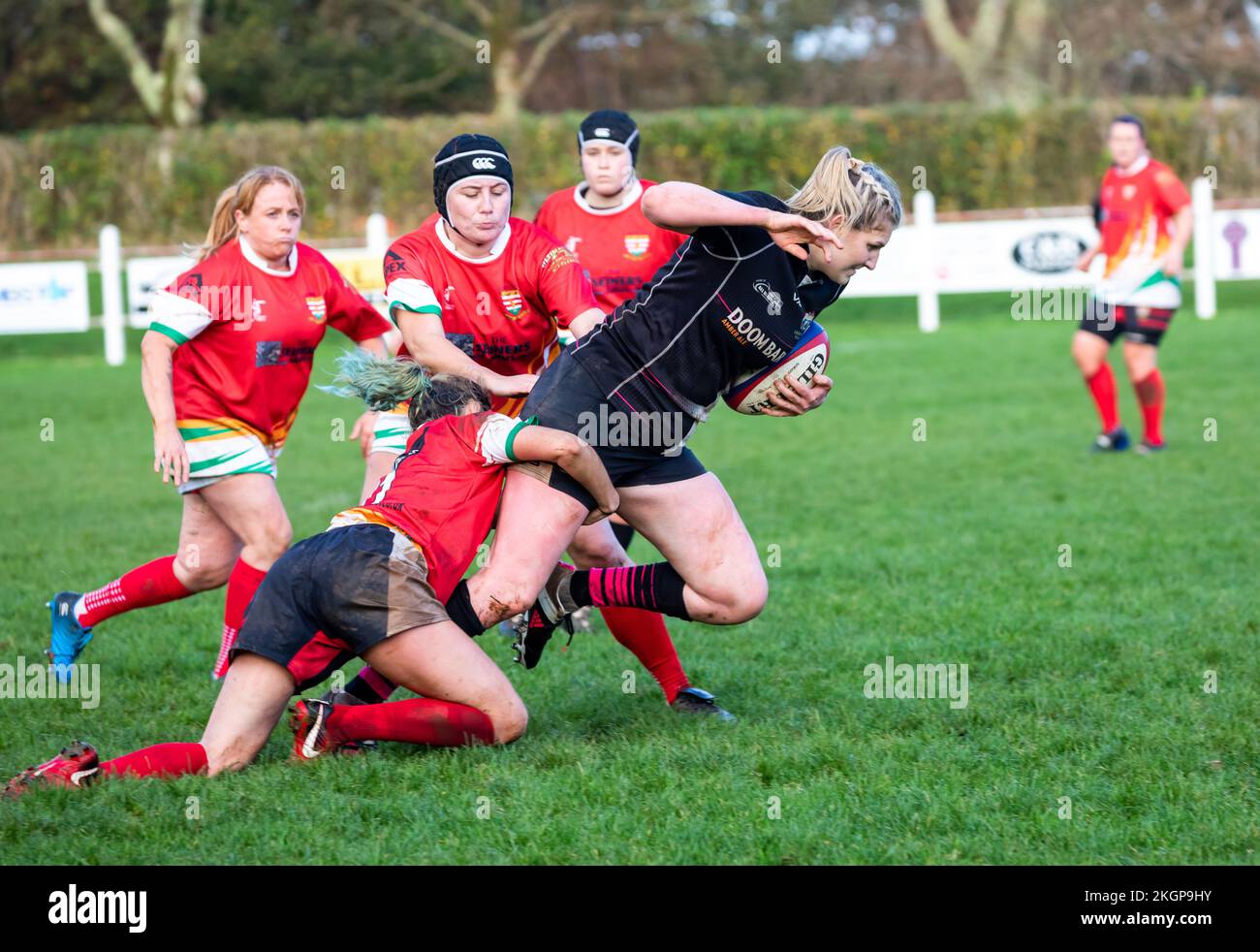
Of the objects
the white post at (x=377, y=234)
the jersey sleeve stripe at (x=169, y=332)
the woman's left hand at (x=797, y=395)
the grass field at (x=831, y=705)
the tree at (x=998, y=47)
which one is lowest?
the grass field at (x=831, y=705)

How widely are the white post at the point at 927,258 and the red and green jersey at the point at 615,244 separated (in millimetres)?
12803

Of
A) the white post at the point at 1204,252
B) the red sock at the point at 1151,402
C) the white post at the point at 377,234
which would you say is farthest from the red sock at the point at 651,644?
the white post at the point at 1204,252

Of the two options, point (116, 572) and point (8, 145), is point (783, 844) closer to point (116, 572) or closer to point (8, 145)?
point (116, 572)

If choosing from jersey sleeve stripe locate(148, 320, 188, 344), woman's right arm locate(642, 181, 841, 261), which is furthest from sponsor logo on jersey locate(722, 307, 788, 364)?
jersey sleeve stripe locate(148, 320, 188, 344)

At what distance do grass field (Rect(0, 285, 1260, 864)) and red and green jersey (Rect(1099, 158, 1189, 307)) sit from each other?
116 centimetres

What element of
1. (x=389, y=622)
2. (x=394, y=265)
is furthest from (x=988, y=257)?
(x=389, y=622)

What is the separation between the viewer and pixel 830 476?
10.0 meters

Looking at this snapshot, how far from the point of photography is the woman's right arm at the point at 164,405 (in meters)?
5.21

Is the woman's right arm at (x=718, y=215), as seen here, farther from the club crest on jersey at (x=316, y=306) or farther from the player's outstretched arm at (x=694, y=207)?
the club crest on jersey at (x=316, y=306)

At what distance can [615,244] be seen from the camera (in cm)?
673

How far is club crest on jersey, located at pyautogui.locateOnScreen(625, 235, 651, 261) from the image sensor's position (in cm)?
669

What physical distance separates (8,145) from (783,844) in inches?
1054

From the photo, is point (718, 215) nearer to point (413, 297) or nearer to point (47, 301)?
point (413, 297)

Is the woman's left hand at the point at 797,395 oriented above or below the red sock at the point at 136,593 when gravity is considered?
above
